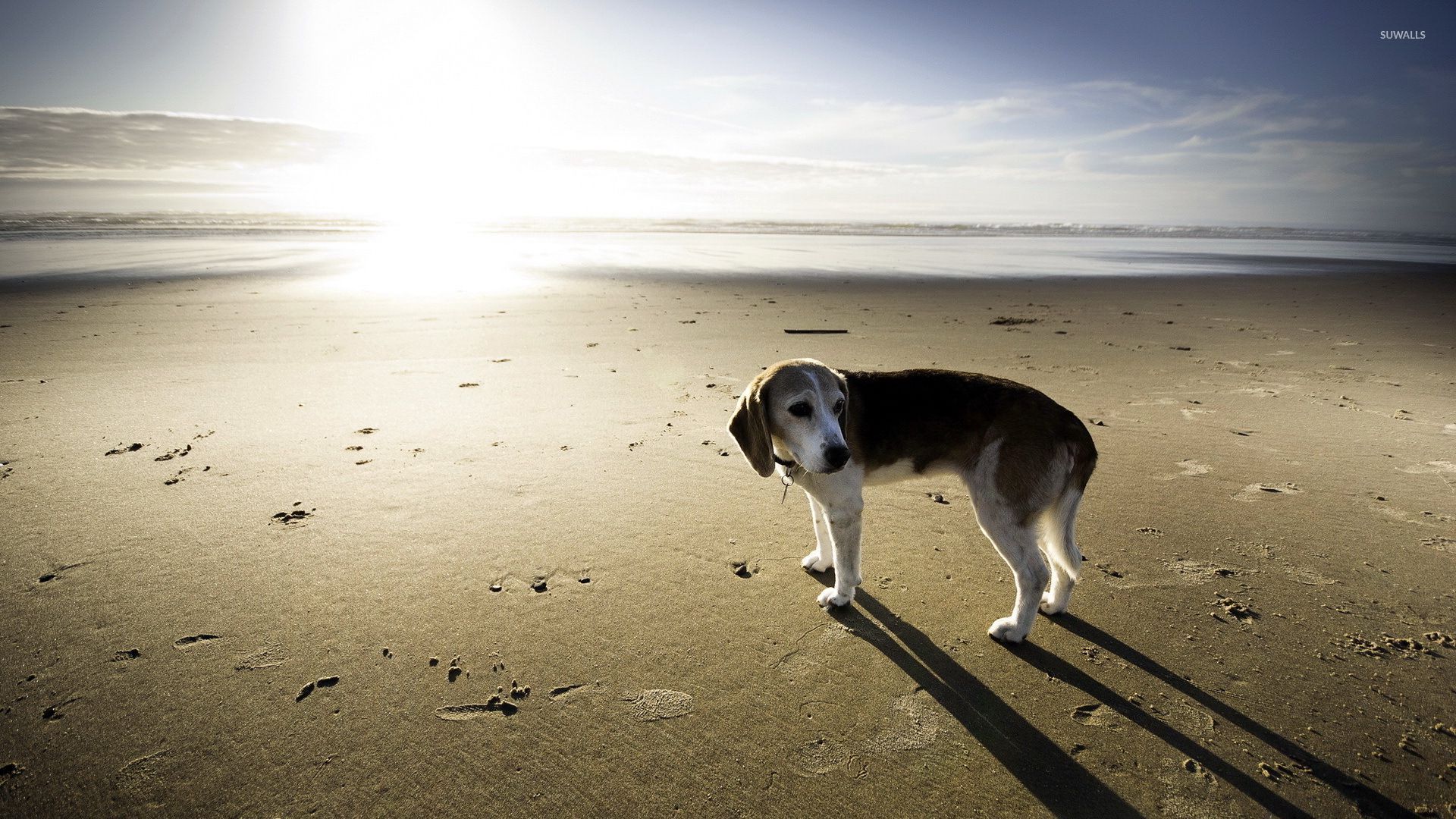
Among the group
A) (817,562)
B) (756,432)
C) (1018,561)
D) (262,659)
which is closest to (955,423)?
(1018,561)

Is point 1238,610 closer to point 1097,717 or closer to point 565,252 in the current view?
point 1097,717

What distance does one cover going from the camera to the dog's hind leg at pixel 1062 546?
331 cm

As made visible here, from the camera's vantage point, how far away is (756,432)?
3.48 meters

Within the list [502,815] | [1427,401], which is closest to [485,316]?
[502,815]

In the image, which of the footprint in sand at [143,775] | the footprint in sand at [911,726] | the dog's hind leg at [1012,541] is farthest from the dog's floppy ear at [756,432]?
the footprint in sand at [143,775]

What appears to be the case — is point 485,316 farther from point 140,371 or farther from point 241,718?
point 241,718

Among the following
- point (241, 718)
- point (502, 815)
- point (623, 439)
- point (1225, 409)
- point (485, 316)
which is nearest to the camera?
point (502, 815)

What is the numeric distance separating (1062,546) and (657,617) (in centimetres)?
220

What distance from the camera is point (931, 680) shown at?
2992mm

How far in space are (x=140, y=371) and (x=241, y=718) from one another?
23.3ft

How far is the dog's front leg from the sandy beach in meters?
0.18

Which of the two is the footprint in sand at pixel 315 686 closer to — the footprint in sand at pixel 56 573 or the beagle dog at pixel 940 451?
the footprint in sand at pixel 56 573

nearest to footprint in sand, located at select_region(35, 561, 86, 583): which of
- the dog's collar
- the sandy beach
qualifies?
the sandy beach

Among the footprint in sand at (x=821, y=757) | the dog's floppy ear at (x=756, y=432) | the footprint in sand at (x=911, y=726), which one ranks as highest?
the dog's floppy ear at (x=756, y=432)
